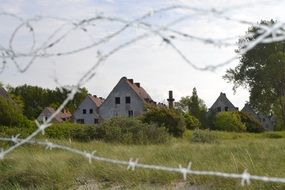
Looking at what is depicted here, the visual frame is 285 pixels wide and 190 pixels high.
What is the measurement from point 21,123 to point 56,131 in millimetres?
2328

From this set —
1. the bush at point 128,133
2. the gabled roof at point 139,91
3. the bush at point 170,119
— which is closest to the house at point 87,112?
the gabled roof at point 139,91

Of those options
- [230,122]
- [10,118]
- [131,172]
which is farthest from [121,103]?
[131,172]

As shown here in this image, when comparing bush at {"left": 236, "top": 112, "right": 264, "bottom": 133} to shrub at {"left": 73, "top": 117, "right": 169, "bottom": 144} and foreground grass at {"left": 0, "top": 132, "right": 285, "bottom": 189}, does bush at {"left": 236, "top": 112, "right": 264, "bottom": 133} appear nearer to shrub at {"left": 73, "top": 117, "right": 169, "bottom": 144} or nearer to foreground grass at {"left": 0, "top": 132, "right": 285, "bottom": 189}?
shrub at {"left": 73, "top": 117, "right": 169, "bottom": 144}

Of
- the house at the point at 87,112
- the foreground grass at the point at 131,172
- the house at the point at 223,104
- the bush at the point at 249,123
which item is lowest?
the foreground grass at the point at 131,172

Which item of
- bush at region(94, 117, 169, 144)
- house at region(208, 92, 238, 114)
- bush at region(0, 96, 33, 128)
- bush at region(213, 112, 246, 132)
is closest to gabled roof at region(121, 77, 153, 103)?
bush at region(213, 112, 246, 132)

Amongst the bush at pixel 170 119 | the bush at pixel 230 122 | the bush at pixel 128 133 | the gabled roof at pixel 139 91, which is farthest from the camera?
the gabled roof at pixel 139 91

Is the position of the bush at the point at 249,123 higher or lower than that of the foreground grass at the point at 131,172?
higher

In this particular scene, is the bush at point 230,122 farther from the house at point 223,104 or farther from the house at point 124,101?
the house at point 223,104

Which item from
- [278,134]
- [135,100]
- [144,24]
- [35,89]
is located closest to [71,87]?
[144,24]

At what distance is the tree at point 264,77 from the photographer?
45.7m

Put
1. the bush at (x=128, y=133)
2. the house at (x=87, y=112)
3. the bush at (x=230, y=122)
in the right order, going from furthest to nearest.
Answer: the house at (x=87, y=112) → the bush at (x=230, y=122) → the bush at (x=128, y=133)

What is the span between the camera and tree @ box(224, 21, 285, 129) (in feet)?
150

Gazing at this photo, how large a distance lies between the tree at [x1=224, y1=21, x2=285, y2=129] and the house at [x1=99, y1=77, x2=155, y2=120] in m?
7.57

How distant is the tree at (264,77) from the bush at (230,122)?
8.92 feet
